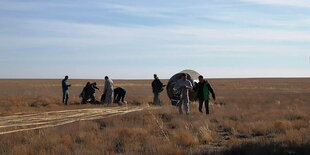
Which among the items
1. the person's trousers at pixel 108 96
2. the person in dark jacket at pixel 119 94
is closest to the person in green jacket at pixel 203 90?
the person's trousers at pixel 108 96

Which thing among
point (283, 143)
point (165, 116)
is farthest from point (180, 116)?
point (283, 143)

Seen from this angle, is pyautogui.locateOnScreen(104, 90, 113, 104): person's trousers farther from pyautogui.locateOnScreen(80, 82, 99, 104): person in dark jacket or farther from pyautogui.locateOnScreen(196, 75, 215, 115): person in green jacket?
pyautogui.locateOnScreen(196, 75, 215, 115): person in green jacket

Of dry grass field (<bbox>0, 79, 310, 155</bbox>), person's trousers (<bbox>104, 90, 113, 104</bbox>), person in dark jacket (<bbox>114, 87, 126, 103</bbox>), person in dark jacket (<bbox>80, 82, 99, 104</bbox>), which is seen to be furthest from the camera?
person in dark jacket (<bbox>114, 87, 126, 103</bbox>)

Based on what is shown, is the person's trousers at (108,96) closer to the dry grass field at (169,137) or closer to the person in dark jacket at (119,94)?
the person in dark jacket at (119,94)

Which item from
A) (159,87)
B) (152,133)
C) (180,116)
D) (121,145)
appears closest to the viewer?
(121,145)

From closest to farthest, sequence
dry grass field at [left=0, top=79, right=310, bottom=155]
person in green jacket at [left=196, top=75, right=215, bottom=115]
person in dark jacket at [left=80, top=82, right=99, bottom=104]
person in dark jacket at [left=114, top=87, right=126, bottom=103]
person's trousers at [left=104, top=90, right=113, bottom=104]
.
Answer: dry grass field at [left=0, top=79, right=310, bottom=155], person in green jacket at [left=196, top=75, right=215, bottom=115], person's trousers at [left=104, top=90, right=113, bottom=104], person in dark jacket at [left=80, top=82, right=99, bottom=104], person in dark jacket at [left=114, top=87, right=126, bottom=103]

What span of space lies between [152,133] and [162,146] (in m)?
2.99

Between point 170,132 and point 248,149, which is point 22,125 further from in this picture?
point 248,149

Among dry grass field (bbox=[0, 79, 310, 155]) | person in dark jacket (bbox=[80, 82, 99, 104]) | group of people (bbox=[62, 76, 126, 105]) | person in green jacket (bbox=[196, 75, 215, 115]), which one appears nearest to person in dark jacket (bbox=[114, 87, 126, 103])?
group of people (bbox=[62, 76, 126, 105])

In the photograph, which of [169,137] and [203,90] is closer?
[169,137]

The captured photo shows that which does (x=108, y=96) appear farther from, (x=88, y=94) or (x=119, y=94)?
(x=88, y=94)

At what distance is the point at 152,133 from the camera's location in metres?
14.3

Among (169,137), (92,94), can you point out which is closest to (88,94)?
(92,94)

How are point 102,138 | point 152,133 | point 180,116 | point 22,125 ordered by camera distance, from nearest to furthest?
point 102,138, point 152,133, point 22,125, point 180,116
